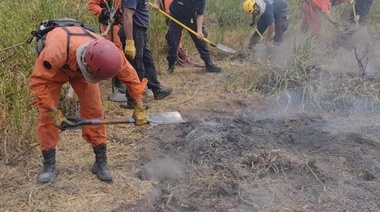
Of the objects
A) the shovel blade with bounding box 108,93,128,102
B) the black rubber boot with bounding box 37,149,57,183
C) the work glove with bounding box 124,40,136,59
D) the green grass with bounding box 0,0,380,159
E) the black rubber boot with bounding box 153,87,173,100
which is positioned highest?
the work glove with bounding box 124,40,136,59

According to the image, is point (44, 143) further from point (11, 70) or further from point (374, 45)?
point (374, 45)

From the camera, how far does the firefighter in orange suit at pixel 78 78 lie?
3.12m

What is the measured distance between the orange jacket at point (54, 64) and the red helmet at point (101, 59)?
15 centimetres

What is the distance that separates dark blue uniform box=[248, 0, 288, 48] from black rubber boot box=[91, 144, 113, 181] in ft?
14.2

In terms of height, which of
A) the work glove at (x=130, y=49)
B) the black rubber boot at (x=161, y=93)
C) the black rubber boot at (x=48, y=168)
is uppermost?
the work glove at (x=130, y=49)

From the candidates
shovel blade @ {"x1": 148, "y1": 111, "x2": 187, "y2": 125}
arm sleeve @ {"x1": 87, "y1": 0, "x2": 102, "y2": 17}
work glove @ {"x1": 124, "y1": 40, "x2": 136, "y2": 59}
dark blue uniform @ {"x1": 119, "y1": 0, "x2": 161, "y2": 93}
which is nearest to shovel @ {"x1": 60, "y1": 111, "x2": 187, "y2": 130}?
shovel blade @ {"x1": 148, "y1": 111, "x2": 187, "y2": 125}

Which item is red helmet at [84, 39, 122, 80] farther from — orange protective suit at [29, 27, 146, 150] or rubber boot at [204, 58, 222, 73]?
rubber boot at [204, 58, 222, 73]

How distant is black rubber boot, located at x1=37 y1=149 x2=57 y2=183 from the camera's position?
3699mm

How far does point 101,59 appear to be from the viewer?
3053mm

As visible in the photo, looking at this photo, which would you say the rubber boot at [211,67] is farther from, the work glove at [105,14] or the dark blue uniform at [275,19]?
the work glove at [105,14]

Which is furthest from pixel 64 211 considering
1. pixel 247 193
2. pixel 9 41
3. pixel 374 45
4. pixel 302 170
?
pixel 374 45

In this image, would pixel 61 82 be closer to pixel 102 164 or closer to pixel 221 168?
pixel 102 164

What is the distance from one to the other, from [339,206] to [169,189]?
4.20 feet

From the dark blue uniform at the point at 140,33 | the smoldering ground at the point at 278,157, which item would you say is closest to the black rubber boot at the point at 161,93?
the dark blue uniform at the point at 140,33
